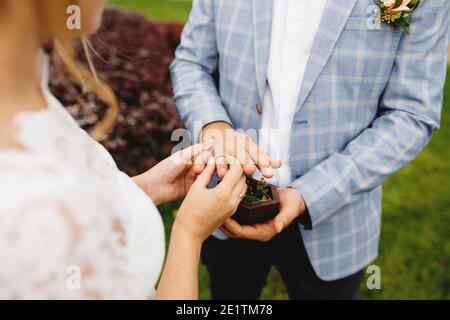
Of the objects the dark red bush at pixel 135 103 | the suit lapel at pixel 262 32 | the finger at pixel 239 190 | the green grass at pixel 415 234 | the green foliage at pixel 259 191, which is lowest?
the green grass at pixel 415 234

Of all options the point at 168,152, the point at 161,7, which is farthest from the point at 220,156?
the point at 161,7

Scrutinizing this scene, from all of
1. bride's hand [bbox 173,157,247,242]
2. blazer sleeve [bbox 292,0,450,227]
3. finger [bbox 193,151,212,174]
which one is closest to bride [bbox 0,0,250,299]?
bride's hand [bbox 173,157,247,242]

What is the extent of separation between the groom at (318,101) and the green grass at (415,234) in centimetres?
148

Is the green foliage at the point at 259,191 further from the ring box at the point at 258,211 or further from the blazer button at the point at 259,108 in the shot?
the blazer button at the point at 259,108

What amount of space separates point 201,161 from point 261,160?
8.9 inches

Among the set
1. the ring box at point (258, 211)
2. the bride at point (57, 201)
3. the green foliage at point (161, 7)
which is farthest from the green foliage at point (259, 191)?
the green foliage at point (161, 7)

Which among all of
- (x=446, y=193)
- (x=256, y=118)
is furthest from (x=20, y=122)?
(x=446, y=193)

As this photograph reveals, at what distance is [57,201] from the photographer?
1.07 meters

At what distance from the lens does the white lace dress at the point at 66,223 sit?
1.05m

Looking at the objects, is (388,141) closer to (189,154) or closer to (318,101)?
(318,101)

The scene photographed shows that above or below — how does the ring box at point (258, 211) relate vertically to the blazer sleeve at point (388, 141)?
below

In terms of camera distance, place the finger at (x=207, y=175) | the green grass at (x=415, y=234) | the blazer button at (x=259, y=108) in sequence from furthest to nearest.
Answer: the green grass at (x=415, y=234) < the blazer button at (x=259, y=108) < the finger at (x=207, y=175)
